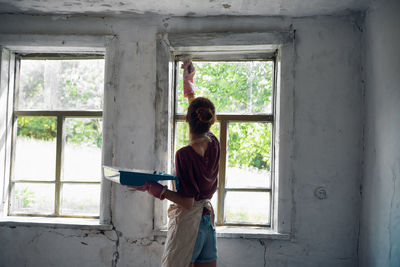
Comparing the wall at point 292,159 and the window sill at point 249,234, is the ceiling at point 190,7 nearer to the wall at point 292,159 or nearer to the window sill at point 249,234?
the wall at point 292,159

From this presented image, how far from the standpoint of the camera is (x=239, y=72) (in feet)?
9.54

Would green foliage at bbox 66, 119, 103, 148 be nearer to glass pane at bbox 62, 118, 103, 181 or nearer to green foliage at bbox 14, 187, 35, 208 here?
glass pane at bbox 62, 118, 103, 181

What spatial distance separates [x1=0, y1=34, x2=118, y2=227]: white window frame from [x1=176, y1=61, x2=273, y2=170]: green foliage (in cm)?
69

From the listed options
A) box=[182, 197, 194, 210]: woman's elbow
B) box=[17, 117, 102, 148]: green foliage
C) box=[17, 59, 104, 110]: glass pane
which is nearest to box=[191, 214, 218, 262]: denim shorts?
box=[182, 197, 194, 210]: woman's elbow

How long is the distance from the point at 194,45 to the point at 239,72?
53cm

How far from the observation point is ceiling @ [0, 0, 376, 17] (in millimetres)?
2459

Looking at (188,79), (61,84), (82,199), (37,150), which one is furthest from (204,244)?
(61,84)

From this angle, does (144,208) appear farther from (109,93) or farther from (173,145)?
(109,93)

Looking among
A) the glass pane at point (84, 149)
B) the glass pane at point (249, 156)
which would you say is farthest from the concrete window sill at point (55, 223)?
the glass pane at point (249, 156)

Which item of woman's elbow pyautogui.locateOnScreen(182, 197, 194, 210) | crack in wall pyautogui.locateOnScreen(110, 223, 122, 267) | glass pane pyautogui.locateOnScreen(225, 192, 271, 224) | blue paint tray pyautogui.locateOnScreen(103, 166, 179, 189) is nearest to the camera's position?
blue paint tray pyautogui.locateOnScreen(103, 166, 179, 189)

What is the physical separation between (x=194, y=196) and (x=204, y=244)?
1.18 ft

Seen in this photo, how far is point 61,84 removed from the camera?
3.01 m

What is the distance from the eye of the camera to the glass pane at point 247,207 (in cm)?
285

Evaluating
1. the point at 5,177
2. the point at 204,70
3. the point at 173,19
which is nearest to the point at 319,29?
the point at 204,70
